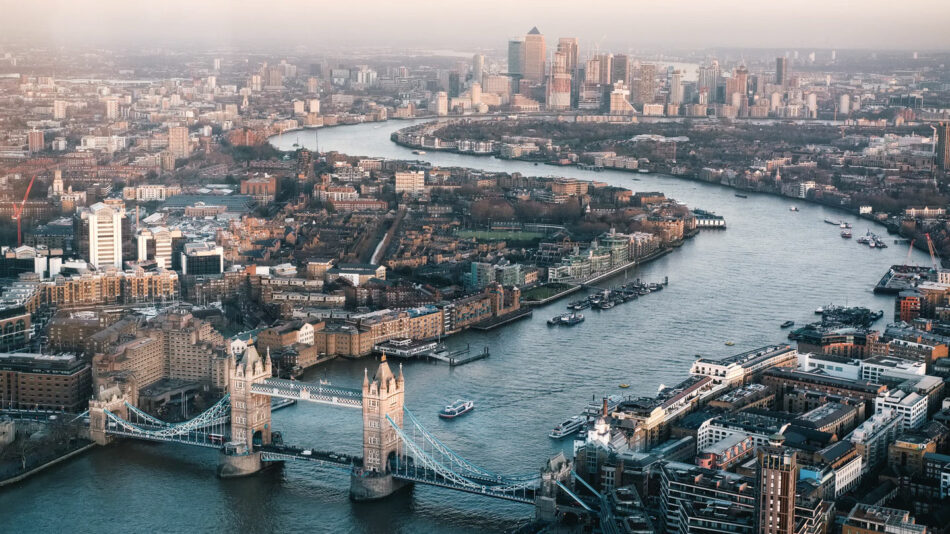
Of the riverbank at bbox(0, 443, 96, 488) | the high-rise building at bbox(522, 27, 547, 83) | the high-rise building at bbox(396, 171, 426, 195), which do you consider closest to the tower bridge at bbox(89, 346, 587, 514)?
the riverbank at bbox(0, 443, 96, 488)

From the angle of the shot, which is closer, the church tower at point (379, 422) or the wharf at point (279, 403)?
the church tower at point (379, 422)

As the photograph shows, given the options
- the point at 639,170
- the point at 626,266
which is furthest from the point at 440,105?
the point at 626,266

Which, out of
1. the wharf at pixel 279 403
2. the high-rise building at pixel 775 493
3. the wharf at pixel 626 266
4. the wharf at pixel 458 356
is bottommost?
the wharf at pixel 626 266

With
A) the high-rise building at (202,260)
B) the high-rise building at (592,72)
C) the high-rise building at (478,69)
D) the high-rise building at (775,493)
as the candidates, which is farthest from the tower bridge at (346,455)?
the high-rise building at (592,72)

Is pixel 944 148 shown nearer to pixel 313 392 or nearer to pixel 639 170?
pixel 639 170

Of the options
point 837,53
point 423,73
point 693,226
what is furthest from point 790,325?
point 423,73

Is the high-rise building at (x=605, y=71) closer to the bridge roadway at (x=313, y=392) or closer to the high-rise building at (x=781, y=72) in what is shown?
the high-rise building at (x=781, y=72)
